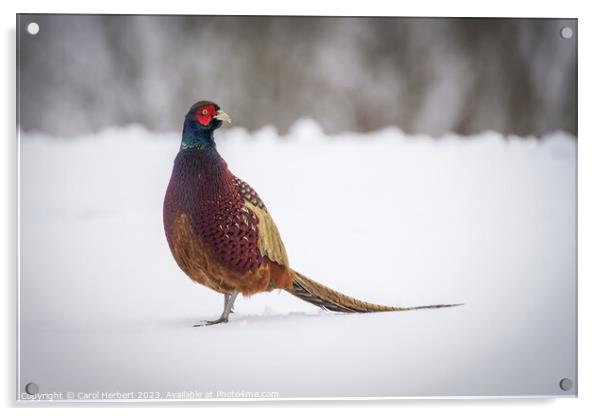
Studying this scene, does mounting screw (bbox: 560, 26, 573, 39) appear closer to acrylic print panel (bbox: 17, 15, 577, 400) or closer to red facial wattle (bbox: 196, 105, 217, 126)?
acrylic print panel (bbox: 17, 15, 577, 400)

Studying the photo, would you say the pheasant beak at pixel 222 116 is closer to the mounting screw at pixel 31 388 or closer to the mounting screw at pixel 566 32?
the mounting screw at pixel 31 388

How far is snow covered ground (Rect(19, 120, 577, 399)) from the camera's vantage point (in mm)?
2072

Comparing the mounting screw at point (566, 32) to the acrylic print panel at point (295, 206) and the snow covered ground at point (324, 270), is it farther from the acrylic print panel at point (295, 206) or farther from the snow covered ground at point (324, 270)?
the snow covered ground at point (324, 270)

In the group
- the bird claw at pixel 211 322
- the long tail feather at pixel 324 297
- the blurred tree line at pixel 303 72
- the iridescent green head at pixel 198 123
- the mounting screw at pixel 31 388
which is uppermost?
the blurred tree line at pixel 303 72

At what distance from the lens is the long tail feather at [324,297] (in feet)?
6.97

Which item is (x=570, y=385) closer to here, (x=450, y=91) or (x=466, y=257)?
(x=466, y=257)

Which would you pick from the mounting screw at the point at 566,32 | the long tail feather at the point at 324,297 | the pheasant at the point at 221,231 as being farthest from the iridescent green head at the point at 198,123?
the mounting screw at the point at 566,32

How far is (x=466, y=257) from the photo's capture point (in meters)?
2.16

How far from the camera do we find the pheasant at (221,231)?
2066 millimetres

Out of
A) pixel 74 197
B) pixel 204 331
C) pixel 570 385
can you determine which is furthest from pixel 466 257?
pixel 74 197

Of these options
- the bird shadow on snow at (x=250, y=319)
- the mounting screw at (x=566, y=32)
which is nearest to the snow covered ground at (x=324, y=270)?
the bird shadow on snow at (x=250, y=319)

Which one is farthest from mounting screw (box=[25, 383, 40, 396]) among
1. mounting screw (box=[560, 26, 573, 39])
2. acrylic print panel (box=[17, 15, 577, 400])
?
mounting screw (box=[560, 26, 573, 39])

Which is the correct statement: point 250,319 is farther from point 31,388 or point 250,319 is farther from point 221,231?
point 31,388

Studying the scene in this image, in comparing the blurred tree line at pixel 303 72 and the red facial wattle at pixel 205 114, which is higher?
the blurred tree line at pixel 303 72
